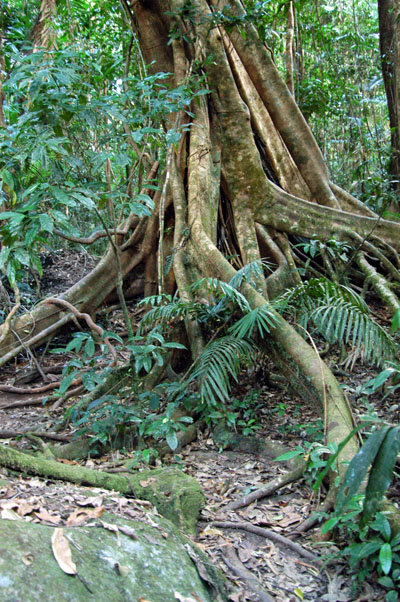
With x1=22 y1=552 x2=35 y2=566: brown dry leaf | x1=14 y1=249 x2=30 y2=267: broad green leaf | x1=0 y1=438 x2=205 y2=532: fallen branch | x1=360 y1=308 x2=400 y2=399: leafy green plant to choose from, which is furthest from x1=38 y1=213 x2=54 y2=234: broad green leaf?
x1=360 y1=308 x2=400 y2=399: leafy green plant

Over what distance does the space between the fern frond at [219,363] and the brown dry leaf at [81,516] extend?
1276mm

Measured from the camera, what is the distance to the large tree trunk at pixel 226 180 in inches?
195

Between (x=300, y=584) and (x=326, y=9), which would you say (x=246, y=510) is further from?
(x=326, y=9)

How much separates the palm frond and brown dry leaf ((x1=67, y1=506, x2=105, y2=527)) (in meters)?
1.78

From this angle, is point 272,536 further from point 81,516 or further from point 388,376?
point 388,376

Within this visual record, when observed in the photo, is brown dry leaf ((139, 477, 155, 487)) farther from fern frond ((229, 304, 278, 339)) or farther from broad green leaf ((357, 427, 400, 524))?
broad green leaf ((357, 427, 400, 524))

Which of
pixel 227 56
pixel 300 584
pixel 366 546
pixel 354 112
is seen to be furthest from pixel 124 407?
pixel 354 112

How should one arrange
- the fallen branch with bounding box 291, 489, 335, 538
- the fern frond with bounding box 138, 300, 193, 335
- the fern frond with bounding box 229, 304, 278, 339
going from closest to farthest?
the fallen branch with bounding box 291, 489, 335, 538 < the fern frond with bounding box 229, 304, 278, 339 < the fern frond with bounding box 138, 300, 193, 335

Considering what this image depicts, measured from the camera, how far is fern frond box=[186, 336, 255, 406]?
334 centimetres

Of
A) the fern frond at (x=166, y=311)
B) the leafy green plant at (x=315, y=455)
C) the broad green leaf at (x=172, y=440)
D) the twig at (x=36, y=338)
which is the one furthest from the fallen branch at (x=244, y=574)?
the twig at (x=36, y=338)

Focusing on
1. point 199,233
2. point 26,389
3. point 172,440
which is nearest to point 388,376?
point 172,440

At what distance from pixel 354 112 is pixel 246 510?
774 centimetres

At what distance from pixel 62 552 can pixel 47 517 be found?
35cm

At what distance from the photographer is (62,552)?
65.4 inches
